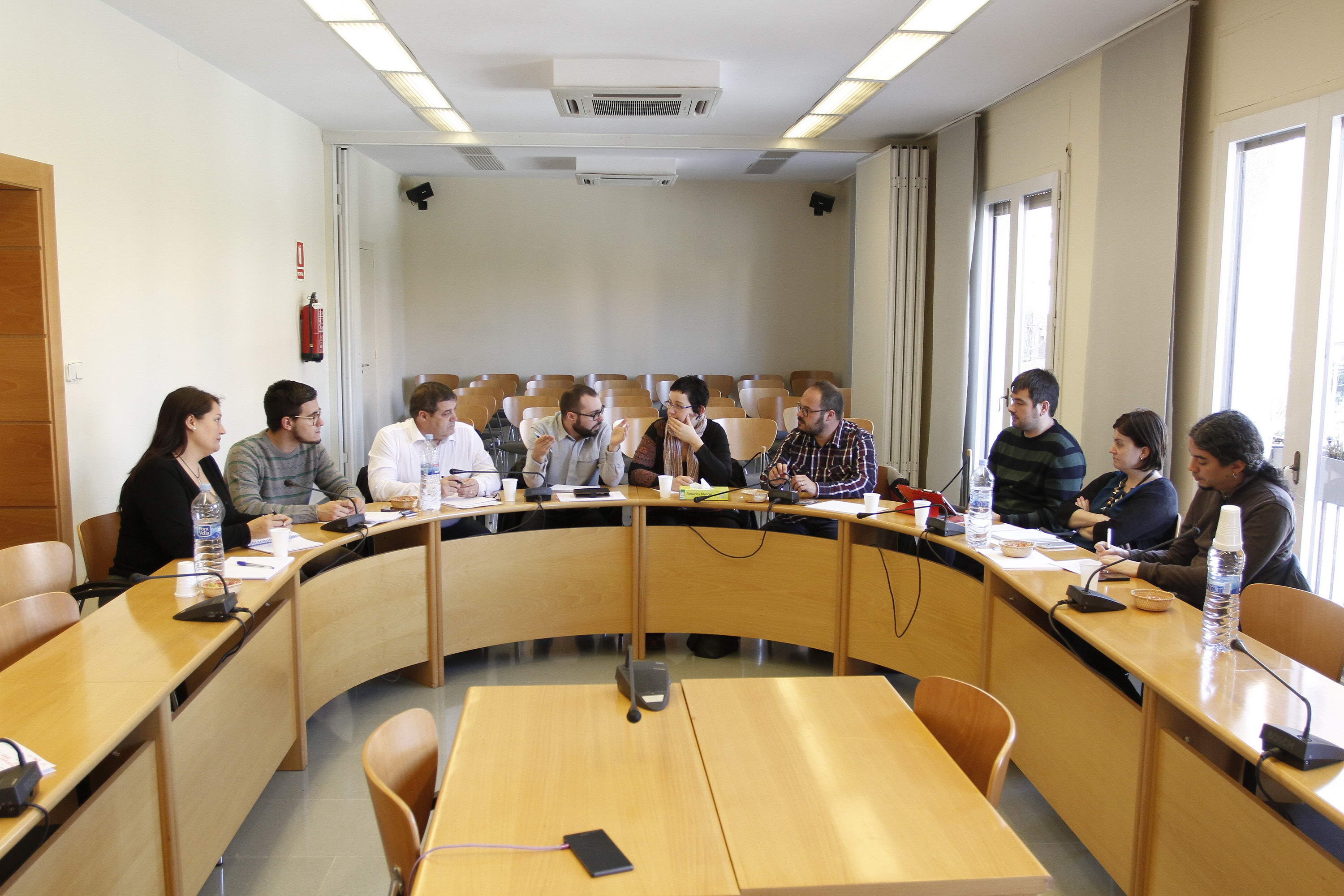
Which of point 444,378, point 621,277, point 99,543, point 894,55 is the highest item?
point 894,55

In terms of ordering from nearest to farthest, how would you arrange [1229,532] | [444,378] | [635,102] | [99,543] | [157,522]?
[1229,532]
[157,522]
[99,543]
[635,102]
[444,378]

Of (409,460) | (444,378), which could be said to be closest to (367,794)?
(409,460)

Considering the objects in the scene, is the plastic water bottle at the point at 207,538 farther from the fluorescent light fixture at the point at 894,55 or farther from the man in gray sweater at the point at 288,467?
the fluorescent light fixture at the point at 894,55

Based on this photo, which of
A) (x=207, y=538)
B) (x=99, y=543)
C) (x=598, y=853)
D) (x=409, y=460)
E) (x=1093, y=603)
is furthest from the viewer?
(x=409, y=460)

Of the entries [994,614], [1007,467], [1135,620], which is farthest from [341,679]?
[1007,467]

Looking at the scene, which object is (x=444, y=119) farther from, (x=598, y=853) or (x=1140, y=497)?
(x=598, y=853)

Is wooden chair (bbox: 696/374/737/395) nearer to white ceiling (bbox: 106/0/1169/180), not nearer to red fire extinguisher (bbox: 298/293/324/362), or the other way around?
white ceiling (bbox: 106/0/1169/180)

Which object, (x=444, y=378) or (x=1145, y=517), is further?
(x=444, y=378)

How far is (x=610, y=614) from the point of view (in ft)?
14.1

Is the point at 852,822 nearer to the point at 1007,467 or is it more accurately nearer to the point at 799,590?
the point at 799,590

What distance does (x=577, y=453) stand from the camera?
15.2 ft

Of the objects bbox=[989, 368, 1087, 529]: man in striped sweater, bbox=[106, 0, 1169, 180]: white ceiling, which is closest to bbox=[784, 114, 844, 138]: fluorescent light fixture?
bbox=[106, 0, 1169, 180]: white ceiling

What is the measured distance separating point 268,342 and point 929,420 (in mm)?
5305

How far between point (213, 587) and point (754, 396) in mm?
6309
